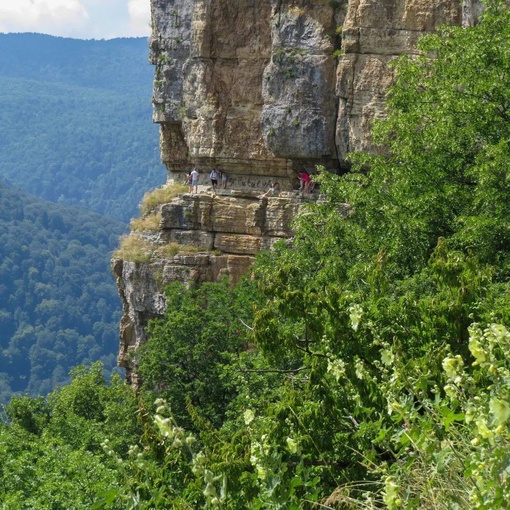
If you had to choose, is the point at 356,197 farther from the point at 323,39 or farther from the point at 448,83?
the point at 323,39

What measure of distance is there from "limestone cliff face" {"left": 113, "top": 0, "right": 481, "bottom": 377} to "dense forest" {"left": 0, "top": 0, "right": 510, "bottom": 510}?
2.73 metres

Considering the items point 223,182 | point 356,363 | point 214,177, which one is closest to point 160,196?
point 223,182

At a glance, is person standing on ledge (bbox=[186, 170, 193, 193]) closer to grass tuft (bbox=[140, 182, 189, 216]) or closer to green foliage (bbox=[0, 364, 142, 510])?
grass tuft (bbox=[140, 182, 189, 216])

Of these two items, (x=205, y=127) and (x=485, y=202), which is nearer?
(x=485, y=202)

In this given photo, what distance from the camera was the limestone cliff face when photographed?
32.3m

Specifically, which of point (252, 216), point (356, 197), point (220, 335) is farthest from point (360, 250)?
point (252, 216)

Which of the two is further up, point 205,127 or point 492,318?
point 492,318

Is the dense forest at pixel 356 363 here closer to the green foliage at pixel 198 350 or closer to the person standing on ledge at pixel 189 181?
the green foliage at pixel 198 350

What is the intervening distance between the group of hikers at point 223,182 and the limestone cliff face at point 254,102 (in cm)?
22

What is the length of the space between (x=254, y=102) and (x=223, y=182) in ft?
8.20

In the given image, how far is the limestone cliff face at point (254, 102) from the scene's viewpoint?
3234 centimetres

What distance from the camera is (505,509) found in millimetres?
7016

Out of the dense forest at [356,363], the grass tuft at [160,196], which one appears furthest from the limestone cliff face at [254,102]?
the dense forest at [356,363]

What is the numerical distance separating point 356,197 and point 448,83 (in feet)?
9.22
